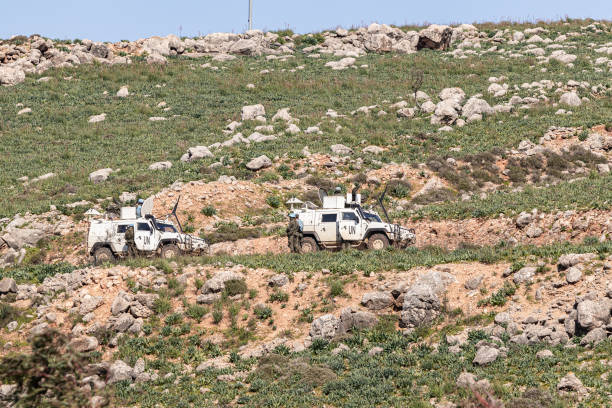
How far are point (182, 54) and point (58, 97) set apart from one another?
1734cm

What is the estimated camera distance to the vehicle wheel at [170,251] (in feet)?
86.2

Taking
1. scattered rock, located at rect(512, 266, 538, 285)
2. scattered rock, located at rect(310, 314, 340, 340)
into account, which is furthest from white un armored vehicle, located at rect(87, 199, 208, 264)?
scattered rock, located at rect(512, 266, 538, 285)

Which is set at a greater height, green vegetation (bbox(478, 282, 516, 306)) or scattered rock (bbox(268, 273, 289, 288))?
green vegetation (bbox(478, 282, 516, 306))

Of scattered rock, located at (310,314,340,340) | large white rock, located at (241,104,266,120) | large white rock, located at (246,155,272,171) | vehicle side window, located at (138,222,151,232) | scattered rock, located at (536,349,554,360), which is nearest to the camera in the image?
scattered rock, located at (536,349,554,360)

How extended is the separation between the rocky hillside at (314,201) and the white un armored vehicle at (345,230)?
1.35 meters

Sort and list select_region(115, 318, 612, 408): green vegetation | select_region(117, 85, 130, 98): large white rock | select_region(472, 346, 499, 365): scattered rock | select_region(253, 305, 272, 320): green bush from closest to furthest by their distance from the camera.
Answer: select_region(115, 318, 612, 408): green vegetation < select_region(472, 346, 499, 365): scattered rock < select_region(253, 305, 272, 320): green bush < select_region(117, 85, 130, 98): large white rock

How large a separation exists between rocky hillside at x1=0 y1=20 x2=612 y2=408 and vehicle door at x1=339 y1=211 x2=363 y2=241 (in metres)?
1.41

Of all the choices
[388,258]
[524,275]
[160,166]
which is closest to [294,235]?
[388,258]

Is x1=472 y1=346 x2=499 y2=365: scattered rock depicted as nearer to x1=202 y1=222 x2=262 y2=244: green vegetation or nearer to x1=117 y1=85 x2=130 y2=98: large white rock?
x1=202 y1=222 x2=262 y2=244: green vegetation

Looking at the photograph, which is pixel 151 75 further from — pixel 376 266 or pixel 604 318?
pixel 604 318

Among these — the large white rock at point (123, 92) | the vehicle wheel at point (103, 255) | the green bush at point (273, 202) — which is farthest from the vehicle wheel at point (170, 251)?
the large white rock at point (123, 92)

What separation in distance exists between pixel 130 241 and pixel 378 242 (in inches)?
359

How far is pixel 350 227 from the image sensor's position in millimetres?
25688

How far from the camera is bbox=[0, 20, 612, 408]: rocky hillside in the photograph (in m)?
16.1
